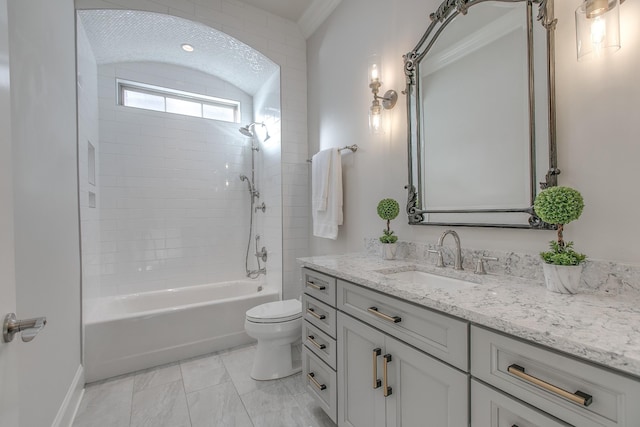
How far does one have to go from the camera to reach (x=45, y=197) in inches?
54.3

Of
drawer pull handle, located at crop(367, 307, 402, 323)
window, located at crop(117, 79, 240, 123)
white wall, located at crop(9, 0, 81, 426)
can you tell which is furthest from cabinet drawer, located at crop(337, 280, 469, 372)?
window, located at crop(117, 79, 240, 123)

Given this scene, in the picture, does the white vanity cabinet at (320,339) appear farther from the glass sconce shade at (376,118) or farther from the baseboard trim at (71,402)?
the baseboard trim at (71,402)

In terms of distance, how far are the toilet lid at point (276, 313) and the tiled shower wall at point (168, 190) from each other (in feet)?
4.42

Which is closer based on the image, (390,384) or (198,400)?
(390,384)

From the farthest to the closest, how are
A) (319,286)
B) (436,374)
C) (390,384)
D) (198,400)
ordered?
(198,400)
(319,286)
(390,384)
(436,374)

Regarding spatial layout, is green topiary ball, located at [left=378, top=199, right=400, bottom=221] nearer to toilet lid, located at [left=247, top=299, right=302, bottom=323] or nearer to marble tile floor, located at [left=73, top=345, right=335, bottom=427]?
toilet lid, located at [left=247, top=299, right=302, bottom=323]

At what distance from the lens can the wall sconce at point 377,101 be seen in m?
1.85

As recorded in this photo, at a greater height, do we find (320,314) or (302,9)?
(302,9)

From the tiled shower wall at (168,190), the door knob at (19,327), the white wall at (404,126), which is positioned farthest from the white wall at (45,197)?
the white wall at (404,126)

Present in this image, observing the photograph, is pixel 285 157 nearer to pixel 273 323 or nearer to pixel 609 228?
pixel 273 323

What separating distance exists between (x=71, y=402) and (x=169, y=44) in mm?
2862

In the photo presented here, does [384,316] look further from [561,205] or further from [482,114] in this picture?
[482,114]

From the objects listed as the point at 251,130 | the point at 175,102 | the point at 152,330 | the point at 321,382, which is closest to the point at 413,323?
the point at 321,382

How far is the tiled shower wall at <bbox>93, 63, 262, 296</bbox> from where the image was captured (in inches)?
112
